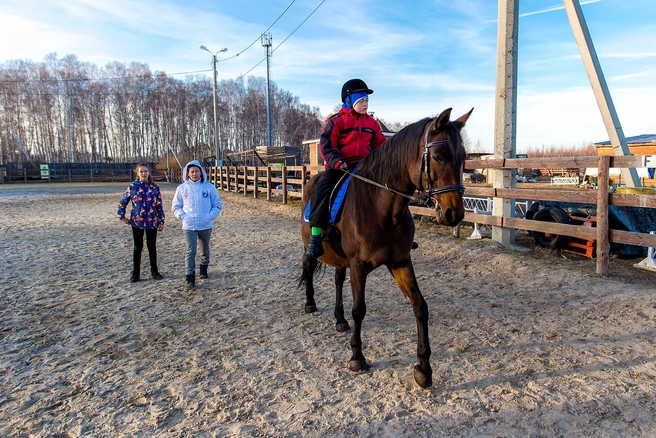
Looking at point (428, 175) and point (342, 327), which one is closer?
point (428, 175)

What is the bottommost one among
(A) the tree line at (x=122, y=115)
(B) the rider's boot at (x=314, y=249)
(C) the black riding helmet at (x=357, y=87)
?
(B) the rider's boot at (x=314, y=249)

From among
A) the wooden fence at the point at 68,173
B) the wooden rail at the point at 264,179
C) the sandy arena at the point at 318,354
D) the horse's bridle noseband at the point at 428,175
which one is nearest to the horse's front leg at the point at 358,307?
the sandy arena at the point at 318,354

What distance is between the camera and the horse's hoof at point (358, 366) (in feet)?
10.5

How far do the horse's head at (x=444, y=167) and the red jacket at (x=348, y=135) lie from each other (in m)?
1.10

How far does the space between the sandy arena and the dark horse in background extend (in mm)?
447

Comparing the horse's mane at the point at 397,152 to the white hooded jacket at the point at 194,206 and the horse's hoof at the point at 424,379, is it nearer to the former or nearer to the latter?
the horse's hoof at the point at 424,379

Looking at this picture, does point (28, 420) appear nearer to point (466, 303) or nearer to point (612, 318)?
point (466, 303)

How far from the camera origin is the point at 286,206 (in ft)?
49.1

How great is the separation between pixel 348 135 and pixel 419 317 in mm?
1757

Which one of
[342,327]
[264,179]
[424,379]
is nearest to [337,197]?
[342,327]

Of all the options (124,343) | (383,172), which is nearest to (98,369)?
(124,343)

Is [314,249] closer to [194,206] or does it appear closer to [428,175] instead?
[428,175]

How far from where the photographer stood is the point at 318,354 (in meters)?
3.53

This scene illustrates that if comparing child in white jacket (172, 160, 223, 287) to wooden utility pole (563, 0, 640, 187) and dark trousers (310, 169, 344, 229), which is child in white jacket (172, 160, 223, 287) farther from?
wooden utility pole (563, 0, 640, 187)
